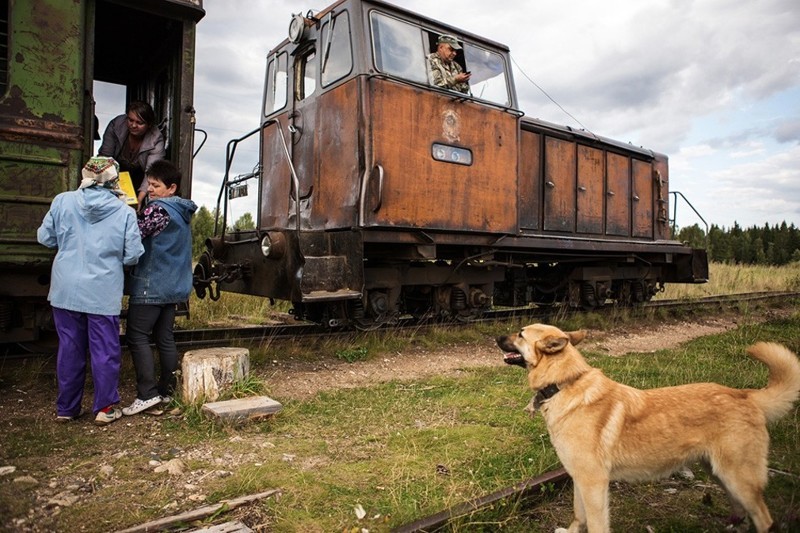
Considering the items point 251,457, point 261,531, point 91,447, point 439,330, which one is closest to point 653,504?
point 261,531

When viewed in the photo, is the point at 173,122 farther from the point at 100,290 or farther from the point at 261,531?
the point at 261,531

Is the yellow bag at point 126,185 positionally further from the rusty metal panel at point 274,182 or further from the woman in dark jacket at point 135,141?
the rusty metal panel at point 274,182

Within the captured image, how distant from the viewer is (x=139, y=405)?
4012 mm

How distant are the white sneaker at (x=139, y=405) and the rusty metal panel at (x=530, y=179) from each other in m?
5.45

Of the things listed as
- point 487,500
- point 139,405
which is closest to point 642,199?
point 487,500

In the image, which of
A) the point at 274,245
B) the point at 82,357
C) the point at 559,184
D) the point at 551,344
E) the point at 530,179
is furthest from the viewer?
the point at 559,184

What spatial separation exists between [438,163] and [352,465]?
3.86 meters

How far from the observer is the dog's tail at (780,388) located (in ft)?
7.89

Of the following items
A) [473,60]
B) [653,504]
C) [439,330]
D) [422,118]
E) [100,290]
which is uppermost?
[473,60]

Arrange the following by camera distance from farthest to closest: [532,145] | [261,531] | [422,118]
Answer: [532,145] < [422,118] < [261,531]

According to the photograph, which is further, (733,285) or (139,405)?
(733,285)

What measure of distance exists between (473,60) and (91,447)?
569 cm

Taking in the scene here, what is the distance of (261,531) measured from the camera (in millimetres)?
2414

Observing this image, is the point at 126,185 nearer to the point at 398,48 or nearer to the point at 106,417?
the point at 106,417
